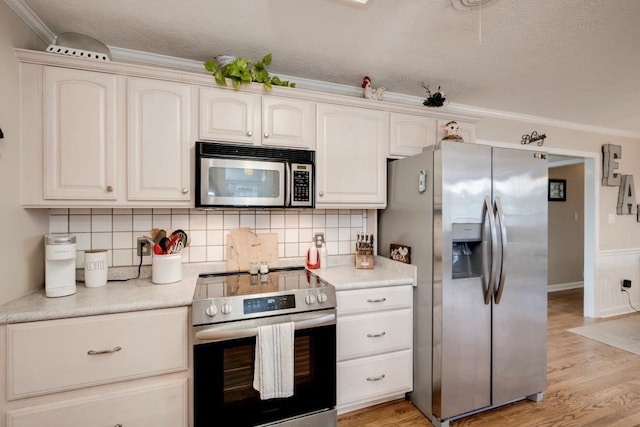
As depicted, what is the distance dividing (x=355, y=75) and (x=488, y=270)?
172 cm

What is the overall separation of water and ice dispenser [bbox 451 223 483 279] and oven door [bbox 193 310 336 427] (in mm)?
890

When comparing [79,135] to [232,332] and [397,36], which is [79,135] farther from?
[397,36]

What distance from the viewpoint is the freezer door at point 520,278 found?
1.95 metres

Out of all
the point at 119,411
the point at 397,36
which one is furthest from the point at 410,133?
the point at 119,411

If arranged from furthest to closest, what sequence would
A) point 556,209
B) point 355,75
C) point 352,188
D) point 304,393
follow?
point 556,209 → point 355,75 → point 352,188 → point 304,393

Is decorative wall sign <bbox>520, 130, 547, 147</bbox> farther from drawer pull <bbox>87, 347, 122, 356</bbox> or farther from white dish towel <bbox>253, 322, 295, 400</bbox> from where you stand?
drawer pull <bbox>87, 347, 122, 356</bbox>

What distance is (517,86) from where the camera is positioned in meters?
2.58

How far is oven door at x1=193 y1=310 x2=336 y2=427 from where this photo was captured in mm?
1509

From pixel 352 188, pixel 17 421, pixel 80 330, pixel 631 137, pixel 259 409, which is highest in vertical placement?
pixel 631 137

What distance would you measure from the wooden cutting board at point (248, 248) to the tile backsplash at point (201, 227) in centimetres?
5

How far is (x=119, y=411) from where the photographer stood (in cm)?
146

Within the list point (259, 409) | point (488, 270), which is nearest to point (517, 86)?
point (488, 270)

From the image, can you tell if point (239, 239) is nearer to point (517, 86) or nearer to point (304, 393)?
point (304, 393)

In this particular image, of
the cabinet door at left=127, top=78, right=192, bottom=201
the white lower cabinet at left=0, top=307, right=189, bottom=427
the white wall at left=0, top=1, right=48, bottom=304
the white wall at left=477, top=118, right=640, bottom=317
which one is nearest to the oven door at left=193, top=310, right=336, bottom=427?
the white lower cabinet at left=0, top=307, right=189, bottom=427
